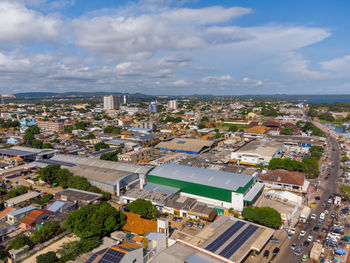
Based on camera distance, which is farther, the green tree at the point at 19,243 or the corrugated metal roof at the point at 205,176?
the corrugated metal roof at the point at 205,176

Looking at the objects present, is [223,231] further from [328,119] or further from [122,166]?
[328,119]

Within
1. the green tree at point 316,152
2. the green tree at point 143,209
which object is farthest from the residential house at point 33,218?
the green tree at point 316,152

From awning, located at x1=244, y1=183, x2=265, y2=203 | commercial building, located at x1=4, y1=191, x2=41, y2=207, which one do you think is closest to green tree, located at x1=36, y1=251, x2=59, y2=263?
commercial building, located at x1=4, y1=191, x2=41, y2=207

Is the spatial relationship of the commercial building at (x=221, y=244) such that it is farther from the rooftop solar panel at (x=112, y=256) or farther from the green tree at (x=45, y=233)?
the green tree at (x=45, y=233)

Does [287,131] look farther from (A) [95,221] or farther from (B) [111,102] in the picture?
(B) [111,102]

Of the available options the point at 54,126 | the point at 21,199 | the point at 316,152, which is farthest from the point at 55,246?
the point at 54,126

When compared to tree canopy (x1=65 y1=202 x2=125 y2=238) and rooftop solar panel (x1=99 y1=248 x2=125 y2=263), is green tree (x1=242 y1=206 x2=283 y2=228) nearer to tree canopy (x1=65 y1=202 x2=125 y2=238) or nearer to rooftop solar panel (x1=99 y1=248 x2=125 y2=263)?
tree canopy (x1=65 y1=202 x2=125 y2=238)
